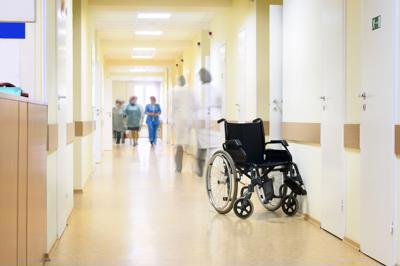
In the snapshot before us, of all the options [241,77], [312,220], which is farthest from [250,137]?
[241,77]

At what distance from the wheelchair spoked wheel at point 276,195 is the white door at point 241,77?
1.73 m

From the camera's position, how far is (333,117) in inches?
→ 167

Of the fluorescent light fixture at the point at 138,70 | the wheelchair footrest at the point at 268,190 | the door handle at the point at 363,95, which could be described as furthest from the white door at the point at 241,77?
the fluorescent light fixture at the point at 138,70

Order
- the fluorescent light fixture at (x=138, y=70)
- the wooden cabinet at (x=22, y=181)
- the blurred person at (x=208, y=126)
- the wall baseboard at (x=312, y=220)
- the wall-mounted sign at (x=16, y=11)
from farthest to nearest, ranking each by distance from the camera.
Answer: the fluorescent light fixture at (x=138, y=70)
the blurred person at (x=208, y=126)
the wall baseboard at (x=312, y=220)
the wall-mounted sign at (x=16, y=11)
the wooden cabinet at (x=22, y=181)

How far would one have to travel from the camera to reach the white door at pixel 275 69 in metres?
5.98

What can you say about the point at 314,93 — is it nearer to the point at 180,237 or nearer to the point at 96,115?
the point at 180,237

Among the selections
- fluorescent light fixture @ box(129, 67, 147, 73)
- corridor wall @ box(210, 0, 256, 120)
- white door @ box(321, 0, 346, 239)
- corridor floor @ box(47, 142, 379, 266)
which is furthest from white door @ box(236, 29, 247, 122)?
fluorescent light fixture @ box(129, 67, 147, 73)

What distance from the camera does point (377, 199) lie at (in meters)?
3.42

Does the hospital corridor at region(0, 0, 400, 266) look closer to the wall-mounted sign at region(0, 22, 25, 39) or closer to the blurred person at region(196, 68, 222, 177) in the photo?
the wall-mounted sign at region(0, 22, 25, 39)

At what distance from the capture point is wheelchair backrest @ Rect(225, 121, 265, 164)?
518 centimetres

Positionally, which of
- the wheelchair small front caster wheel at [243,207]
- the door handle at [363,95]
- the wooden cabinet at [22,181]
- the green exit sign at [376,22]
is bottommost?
the wheelchair small front caster wheel at [243,207]

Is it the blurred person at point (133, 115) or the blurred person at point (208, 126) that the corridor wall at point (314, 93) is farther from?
the blurred person at point (133, 115)

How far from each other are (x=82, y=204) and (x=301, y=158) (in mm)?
2376

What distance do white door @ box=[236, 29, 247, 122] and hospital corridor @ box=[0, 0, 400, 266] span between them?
0.09ft
